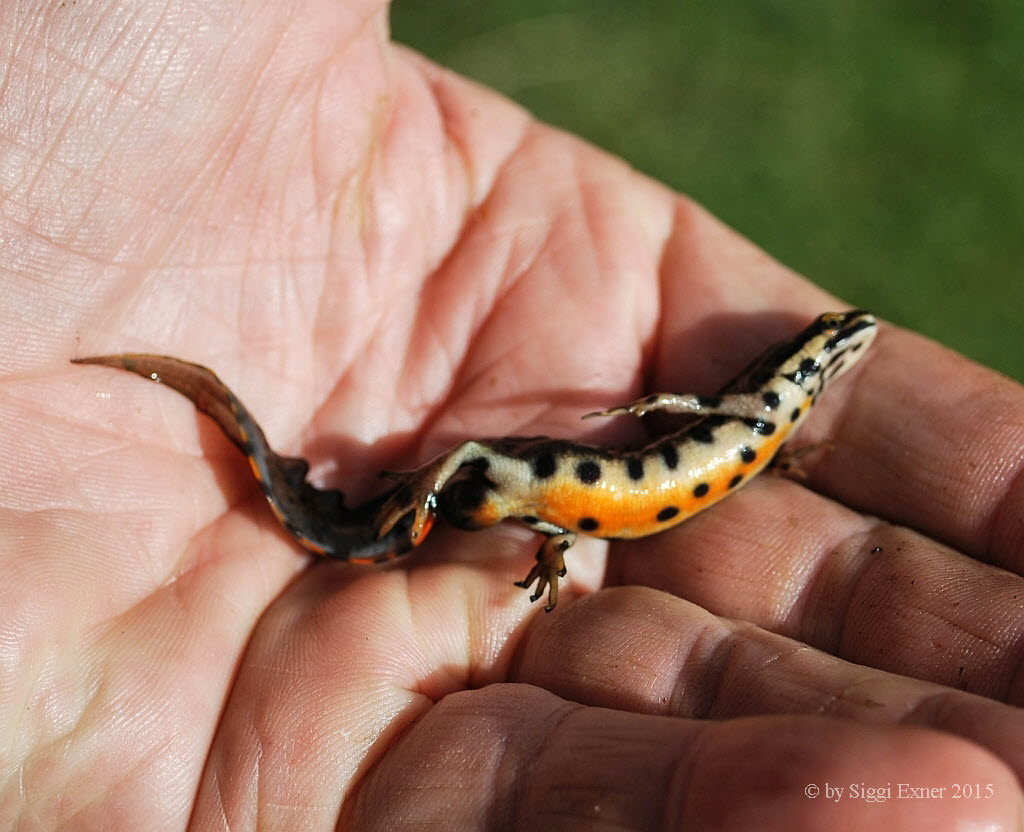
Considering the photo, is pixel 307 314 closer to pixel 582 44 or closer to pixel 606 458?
pixel 606 458

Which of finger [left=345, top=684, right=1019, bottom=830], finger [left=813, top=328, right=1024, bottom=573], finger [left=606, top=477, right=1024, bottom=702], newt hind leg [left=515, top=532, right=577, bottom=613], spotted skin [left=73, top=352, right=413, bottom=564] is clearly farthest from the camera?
spotted skin [left=73, top=352, right=413, bottom=564]

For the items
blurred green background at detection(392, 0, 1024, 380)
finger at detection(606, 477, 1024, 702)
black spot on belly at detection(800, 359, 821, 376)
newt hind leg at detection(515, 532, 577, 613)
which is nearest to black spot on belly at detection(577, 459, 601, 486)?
newt hind leg at detection(515, 532, 577, 613)

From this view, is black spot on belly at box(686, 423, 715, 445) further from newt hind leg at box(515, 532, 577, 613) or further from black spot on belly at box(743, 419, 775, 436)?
newt hind leg at box(515, 532, 577, 613)

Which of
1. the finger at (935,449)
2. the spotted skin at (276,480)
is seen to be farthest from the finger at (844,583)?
the spotted skin at (276,480)

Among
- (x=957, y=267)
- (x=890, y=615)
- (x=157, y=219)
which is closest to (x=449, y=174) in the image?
(x=157, y=219)

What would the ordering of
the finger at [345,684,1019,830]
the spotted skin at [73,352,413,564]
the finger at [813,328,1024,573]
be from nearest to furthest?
the finger at [345,684,1019,830]
the finger at [813,328,1024,573]
the spotted skin at [73,352,413,564]

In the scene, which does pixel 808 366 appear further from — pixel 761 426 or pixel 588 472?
pixel 588 472
